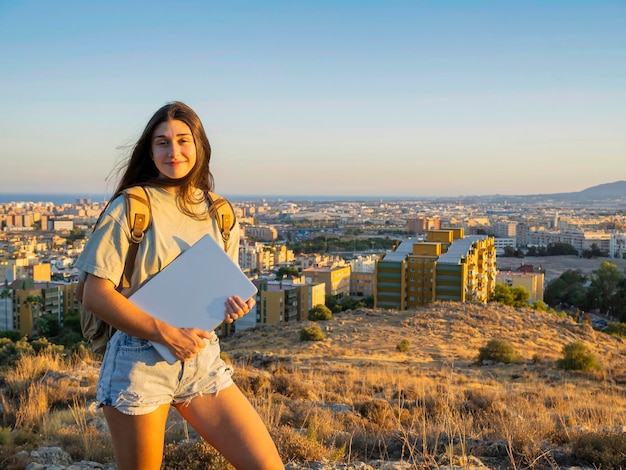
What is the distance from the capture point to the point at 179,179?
1.61 metres

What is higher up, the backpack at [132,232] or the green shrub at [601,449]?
the backpack at [132,232]

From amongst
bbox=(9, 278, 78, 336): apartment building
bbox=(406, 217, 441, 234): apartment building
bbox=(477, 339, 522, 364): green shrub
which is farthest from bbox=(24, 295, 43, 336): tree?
bbox=(406, 217, 441, 234): apartment building

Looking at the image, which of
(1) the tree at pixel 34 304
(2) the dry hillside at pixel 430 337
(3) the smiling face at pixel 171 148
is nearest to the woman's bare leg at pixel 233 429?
(3) the smiling face at pixel 171 148

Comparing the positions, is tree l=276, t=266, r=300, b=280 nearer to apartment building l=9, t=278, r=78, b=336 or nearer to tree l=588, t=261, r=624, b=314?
apartment building l=9, t=278, r=78, b=336

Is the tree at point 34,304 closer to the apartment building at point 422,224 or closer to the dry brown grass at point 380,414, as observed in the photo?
the dry brown grass at point 380,414

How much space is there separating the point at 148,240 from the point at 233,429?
553 mm

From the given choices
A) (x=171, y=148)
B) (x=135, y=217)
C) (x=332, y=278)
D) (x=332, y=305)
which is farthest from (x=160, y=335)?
(x=332, y=278)

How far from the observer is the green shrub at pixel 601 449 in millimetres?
2660

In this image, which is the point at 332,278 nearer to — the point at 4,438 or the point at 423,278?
the point at 423,278

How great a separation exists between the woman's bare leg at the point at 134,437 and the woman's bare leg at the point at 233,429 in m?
0.09

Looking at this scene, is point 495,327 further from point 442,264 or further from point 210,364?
point 210,364

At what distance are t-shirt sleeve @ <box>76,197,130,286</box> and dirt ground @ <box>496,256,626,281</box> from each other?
2449 inches

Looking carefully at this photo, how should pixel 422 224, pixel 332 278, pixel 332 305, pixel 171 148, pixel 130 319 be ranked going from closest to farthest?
pixel 130 319
pixel 171 148
pixel 332 305
pixel 332 278
pixel 422 224

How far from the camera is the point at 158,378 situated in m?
1.48
